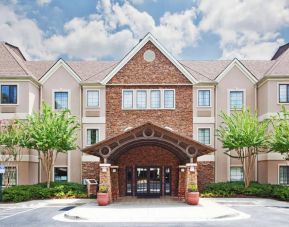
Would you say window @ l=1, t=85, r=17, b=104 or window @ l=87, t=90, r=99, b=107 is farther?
window @ l=87, t=90, r=99, b=107

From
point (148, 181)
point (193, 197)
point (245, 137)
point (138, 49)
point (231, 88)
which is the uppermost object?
point (138, 49)

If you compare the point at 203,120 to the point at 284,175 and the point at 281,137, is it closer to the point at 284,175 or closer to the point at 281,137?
the point at 281,137

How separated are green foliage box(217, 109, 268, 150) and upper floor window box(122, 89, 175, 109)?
4.55m

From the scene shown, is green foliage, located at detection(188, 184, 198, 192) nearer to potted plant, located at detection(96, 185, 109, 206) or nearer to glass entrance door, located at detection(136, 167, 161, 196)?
potted plant, located at detection(96, 185, 109, 206)

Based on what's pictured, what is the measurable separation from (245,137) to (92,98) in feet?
38.1

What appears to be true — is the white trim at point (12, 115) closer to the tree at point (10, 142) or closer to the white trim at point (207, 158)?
the tree at point (10, 142)

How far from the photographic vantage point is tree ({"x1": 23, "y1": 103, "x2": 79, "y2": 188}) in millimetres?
31234

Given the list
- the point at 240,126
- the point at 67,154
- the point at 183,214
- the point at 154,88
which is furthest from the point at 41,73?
the point at 183,214

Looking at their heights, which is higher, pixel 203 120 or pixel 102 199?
pixel 203 120

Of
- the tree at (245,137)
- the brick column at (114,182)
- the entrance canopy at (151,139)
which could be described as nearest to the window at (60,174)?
the brick column at (114,182)

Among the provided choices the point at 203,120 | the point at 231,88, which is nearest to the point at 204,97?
the point at 203,120

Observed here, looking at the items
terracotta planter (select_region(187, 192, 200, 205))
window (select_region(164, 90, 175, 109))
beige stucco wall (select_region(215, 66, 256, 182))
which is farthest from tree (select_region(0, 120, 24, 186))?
beige stucco wall (select_region(215, 66, 256, 182))

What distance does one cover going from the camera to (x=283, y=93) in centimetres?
3381

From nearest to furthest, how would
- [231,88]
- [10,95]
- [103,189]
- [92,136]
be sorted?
[103,189]
[10,95]
[92,136]
[231,88]
